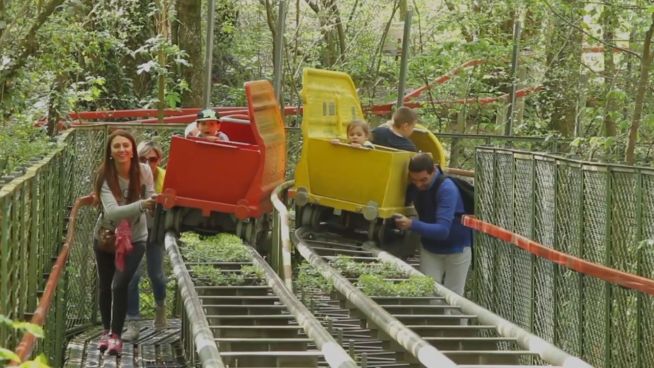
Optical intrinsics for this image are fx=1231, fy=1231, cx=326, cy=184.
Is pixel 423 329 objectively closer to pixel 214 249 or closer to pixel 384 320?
pixel 384 320

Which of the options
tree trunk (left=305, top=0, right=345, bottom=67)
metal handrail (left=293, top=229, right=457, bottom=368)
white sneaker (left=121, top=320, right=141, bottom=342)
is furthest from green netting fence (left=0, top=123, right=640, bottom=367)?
tree trunk (left=305, top=0, right=345, bottom=67)

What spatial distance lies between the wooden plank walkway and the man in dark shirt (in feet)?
9.03

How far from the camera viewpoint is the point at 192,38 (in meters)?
20.2

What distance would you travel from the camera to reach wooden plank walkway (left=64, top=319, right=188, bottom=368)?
9250mm

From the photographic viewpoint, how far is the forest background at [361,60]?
1215cm

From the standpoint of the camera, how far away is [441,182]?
10.8 metres

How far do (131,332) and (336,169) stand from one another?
2.67 meters

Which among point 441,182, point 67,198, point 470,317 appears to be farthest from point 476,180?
point 67,198

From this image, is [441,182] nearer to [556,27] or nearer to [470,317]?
[470,317]

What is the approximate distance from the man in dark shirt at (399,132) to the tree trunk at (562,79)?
5.84 metres

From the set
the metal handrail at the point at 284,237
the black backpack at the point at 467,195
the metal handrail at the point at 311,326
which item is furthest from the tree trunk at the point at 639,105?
the metal handrail at the point at 311,326

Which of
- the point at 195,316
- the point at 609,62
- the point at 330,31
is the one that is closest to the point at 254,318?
the point at 195,316

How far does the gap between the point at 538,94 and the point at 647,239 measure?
44.2 ft

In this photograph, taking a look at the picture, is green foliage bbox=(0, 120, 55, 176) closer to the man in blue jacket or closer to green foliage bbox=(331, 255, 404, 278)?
green foliage bbox=(331, 255, 404, 278)
